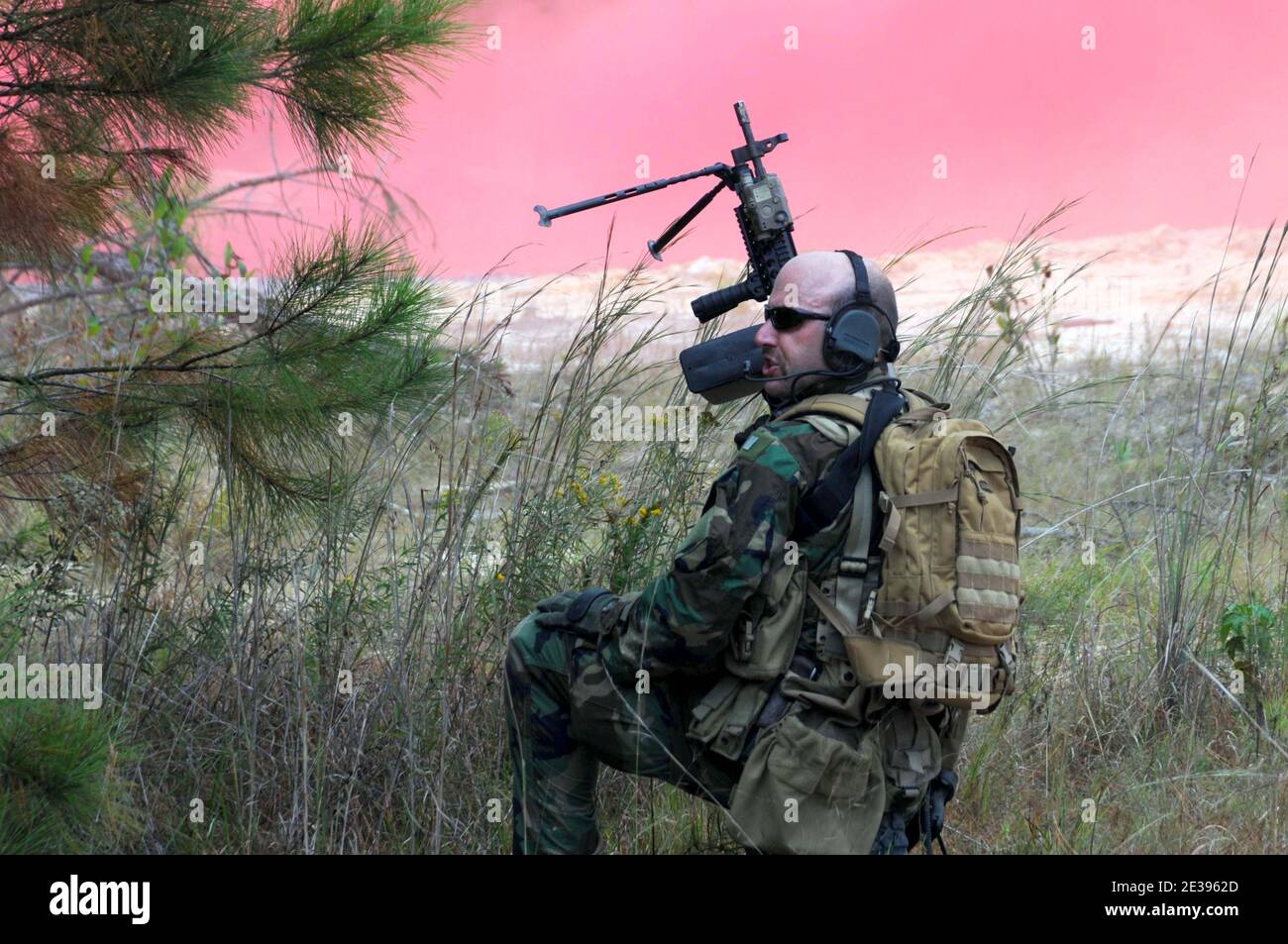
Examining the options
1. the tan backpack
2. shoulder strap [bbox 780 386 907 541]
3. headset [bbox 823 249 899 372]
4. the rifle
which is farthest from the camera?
the rifle

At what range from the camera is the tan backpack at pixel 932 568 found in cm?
220

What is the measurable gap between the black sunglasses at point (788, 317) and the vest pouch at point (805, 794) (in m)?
0.79

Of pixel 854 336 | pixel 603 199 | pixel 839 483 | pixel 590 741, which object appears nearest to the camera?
pixel 839 483

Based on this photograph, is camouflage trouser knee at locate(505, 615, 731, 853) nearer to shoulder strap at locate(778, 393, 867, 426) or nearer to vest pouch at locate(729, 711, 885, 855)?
vest pouch at locate(729, 711, 885, 855)

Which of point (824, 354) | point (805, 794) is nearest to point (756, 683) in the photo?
point (805, 794)

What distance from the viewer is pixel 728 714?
2387 millimetres

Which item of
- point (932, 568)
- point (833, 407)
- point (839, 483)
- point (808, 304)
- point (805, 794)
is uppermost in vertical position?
point (808, 304)

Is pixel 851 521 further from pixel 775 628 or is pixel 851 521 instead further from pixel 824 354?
pixel 824 354

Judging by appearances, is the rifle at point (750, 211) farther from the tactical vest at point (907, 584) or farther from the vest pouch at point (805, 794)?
the vest pouch at point (805, 794)

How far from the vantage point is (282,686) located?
325cm

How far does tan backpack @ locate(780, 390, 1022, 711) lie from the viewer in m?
2.20

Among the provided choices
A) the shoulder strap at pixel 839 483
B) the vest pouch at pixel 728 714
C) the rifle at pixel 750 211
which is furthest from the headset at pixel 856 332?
the vest pouch at pixel 728 714

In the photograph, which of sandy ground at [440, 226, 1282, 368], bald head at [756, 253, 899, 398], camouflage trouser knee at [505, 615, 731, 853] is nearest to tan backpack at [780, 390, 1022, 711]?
bald head at [756, 253, 899, 398]

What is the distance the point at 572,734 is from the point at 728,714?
395 mm
